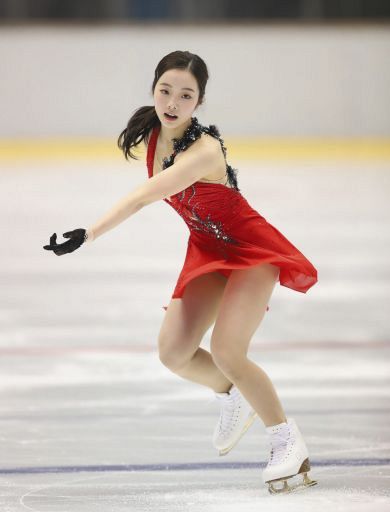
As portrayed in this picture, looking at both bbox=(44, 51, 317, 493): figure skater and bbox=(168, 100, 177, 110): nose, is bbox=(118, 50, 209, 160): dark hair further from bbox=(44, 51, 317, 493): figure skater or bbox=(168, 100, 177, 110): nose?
bbox=(168, 100, 177, 110): nose

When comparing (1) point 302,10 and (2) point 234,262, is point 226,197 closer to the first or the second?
(2) point 234,262

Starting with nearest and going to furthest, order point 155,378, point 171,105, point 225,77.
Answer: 1. point 171,105
2. point 155,378
3. point 225,77

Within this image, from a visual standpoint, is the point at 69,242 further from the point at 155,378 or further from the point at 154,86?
the point at 155,378

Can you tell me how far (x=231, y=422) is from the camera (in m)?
3.06

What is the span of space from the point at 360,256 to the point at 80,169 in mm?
4969

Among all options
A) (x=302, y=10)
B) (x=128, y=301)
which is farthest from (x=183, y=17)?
(x=128, y=301)

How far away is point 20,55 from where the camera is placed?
1225 cm

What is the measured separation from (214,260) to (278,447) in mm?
533

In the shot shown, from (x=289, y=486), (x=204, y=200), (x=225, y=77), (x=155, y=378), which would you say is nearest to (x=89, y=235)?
(x=204, y=200)

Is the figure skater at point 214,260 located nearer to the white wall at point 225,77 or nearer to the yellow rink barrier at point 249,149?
the yellow rink barrier at point 249,149

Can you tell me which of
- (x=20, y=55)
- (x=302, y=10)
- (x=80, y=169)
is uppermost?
(x=302, y=10)

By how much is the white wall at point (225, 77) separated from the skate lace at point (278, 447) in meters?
9.63

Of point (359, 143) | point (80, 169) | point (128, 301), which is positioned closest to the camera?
point (128, 301)

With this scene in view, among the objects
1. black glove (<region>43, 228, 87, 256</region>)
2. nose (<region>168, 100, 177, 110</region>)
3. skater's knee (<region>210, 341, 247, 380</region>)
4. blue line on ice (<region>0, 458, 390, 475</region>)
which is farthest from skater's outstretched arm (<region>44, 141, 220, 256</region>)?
blue line on ice (<region>0, 458, 390, 475</region>)
